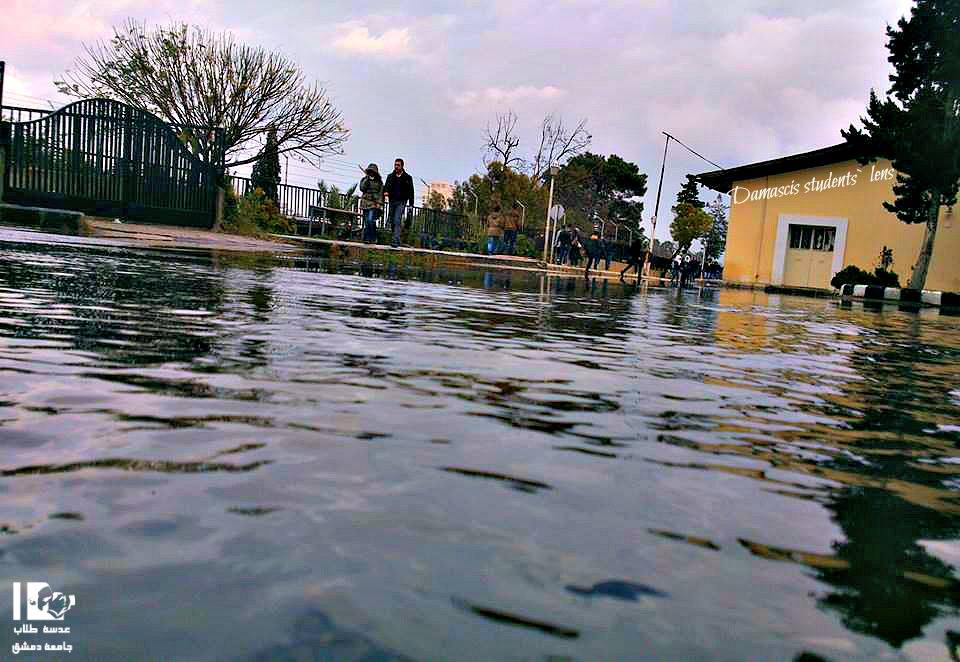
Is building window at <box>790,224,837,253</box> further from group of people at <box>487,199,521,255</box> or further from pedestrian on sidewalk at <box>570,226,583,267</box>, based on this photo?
group of people at <box>487,199,521,255</box>

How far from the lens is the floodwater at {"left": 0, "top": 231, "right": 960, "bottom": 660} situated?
1.28m

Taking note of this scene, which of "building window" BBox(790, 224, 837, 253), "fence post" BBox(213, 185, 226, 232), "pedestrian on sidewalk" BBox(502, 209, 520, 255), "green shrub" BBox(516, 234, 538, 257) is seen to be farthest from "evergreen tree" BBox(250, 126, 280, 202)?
"building window" BBox(790, 224, 837, 253)

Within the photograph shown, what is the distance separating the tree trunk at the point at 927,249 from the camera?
24.1 m

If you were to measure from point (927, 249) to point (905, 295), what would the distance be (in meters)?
2.99

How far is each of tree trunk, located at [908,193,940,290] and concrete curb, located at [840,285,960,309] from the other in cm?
165

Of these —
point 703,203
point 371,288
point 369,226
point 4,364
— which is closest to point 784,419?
point 4,364

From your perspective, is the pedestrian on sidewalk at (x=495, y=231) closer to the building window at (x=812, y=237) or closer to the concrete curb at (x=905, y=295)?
the concrete curb at (x=905, y=295)

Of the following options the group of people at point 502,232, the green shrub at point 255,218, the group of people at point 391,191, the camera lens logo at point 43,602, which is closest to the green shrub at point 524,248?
the group of people at point 502,232

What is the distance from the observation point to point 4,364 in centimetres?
296

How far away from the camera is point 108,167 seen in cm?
1689

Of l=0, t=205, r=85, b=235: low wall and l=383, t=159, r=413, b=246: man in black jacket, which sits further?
l=383, t=159, r=413, b=246: man in black jacket

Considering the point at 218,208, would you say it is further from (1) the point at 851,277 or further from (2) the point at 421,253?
Result: (1) the point at 851,277

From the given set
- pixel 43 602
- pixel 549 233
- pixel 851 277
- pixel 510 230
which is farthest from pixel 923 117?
pixel 43 602

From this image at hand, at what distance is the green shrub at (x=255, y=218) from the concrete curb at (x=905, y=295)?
49.6 feet
